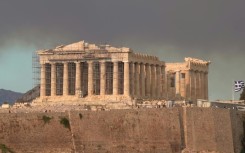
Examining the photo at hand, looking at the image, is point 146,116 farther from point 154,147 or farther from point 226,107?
point 226,107

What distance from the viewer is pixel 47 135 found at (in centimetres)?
10594

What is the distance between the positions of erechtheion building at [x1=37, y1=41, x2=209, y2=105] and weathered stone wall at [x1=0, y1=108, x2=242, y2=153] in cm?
1909

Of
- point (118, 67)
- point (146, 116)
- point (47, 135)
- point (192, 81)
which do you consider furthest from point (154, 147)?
point (192, 81)

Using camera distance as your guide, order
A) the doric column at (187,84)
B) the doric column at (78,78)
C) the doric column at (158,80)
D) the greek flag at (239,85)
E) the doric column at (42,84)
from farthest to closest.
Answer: the doric column at (187,84) < the doric column at (158,80) < the doric column at (42,84) < the doric column at (78,78) < the greek flag at (239,85)

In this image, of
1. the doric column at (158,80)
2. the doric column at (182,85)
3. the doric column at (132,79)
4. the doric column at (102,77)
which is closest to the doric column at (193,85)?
the doric column at (182,85)

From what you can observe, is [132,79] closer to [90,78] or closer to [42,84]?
[90,78]

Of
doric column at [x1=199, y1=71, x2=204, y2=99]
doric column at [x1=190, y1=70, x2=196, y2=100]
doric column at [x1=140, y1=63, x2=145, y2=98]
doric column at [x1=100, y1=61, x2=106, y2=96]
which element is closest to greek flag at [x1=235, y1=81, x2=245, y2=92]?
doric column at [x1=140, y1=63, x2=145, y2=98]

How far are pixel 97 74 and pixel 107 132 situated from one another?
27679 mm

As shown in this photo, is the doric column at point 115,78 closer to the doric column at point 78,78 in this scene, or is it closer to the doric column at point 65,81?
the doric column at point 78,78

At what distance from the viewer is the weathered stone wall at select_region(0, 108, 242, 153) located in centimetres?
10569

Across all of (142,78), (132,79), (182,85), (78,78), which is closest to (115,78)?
(132,79)

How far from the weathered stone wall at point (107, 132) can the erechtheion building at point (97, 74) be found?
19093 millimetres

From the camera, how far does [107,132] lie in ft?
349

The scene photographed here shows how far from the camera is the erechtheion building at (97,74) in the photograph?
13112cm
